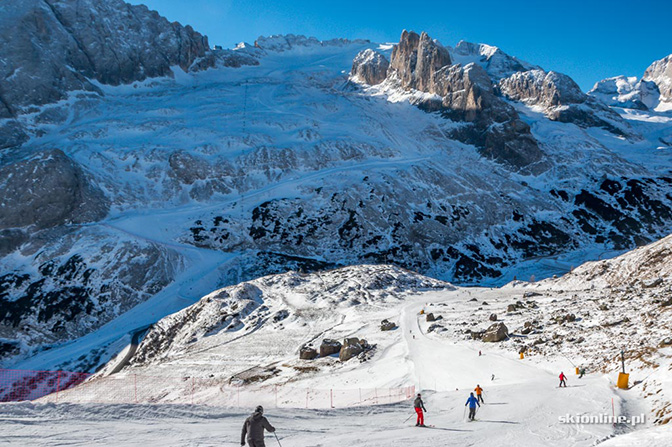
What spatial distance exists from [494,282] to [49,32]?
165m

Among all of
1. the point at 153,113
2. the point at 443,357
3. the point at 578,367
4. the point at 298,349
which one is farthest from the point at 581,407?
the point at 153,113

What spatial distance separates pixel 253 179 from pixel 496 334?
93402 millimetres

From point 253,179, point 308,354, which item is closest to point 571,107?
point 253,179

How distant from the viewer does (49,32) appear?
160 m

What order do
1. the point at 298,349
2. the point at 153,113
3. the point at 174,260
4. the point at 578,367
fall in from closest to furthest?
the point at 578,367
the point at 298,349
the point at 174,260
the point at 153,113

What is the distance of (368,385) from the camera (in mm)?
30422

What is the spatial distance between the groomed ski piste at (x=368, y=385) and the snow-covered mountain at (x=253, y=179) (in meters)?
24.5

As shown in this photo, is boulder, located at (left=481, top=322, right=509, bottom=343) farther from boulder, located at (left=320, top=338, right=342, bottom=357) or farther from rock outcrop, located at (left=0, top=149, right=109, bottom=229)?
rock outcrop, located at (left=0, top=149, right=109, bottom=229)

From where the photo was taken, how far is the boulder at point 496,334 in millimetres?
34469

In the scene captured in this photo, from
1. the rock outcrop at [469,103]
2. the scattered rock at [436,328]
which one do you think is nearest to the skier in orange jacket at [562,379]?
the scattered rock at [436,328]

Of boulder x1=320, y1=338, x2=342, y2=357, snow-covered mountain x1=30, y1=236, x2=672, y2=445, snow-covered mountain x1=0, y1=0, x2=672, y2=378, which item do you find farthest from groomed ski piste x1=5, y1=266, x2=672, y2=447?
snow-covered mountain x1=0, y1=0, x2=672, y2=378

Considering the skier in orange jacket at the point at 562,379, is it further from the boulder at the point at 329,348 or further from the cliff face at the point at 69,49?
the cliff face at the point at 69,49

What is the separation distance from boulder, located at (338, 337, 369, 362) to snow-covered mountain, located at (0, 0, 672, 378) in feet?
122

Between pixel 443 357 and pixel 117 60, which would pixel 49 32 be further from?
pixel 443 357
